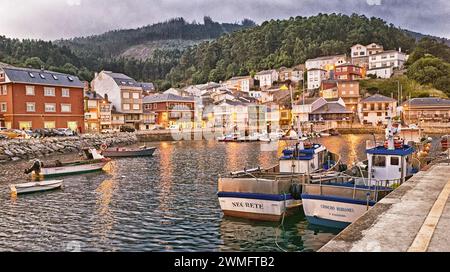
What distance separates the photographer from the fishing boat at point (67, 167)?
2933 centimetres

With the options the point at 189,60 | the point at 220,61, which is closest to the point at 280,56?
the point at 220,61

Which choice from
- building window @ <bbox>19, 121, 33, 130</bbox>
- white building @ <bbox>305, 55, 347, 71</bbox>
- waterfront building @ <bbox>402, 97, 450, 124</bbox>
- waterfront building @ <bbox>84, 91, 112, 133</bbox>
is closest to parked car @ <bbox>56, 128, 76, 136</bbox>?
building window @ <bbox>19, 121, 33, 130</bbox>

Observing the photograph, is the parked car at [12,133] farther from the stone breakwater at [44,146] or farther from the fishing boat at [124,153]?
the fishing boat at [124,153]

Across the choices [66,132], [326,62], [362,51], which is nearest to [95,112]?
[66,132]

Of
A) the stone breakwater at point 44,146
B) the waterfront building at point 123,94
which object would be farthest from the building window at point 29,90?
the waterfront building at point 123,94

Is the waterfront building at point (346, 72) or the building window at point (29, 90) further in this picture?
the waterfront building at point (346, 72)

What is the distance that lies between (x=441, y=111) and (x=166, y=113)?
209ft

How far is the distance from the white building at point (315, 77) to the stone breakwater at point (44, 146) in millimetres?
77679

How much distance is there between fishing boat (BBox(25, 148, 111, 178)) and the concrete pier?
85.4 ft

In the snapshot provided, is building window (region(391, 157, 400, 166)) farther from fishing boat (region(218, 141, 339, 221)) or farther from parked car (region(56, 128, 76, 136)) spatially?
parked car (region(56, 128, 76, 136))

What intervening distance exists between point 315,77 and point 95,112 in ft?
240

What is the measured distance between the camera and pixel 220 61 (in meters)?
169
